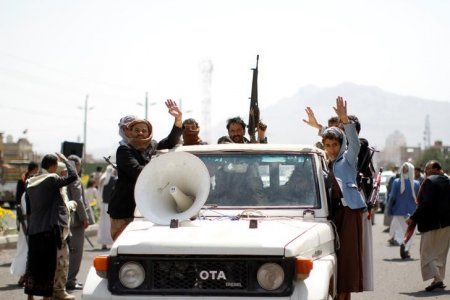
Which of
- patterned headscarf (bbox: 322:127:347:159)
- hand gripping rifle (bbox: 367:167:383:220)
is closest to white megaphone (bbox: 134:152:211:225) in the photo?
patterned headscarf (bbox: 322:127:347:159)

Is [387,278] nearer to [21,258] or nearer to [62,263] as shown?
[21,258]

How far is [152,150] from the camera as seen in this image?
9656 mm

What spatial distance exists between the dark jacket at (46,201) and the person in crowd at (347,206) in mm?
3433

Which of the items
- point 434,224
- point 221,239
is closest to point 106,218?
point 434,224

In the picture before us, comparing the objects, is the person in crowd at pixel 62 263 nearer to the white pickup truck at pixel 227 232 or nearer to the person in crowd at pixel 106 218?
the white pickup truck at pixel 227 232

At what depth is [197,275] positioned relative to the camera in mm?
6957

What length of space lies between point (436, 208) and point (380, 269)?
2618 millimetres

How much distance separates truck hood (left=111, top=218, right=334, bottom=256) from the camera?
6.88m

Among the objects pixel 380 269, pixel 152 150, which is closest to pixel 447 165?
pixel 380 269

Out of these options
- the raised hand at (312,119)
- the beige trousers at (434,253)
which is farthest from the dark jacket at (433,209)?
the raised hand at (312,119)

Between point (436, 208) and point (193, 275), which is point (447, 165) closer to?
point (436, 208)

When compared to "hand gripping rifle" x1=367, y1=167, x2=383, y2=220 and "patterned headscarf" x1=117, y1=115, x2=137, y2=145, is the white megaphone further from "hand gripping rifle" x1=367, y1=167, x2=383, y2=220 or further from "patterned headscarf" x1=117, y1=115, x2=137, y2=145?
"hand gripping rifle" x1=367, y1=167, x2=383, y2=220

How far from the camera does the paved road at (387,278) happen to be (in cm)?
1320

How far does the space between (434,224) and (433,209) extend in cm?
23
